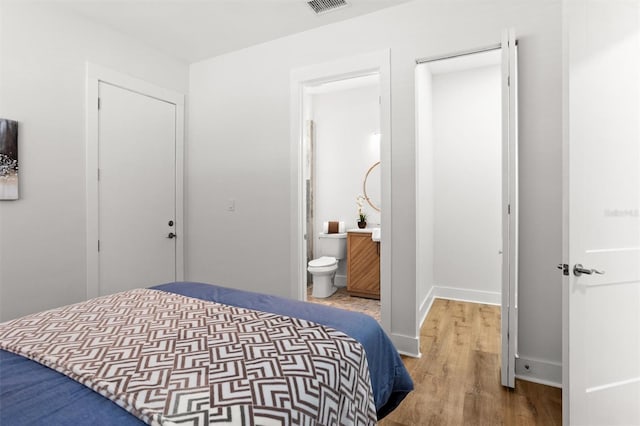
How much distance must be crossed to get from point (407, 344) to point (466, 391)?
1.80 ft

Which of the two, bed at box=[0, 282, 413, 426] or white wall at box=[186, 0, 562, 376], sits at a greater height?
white wall at box=[186, 0, 562, 376]

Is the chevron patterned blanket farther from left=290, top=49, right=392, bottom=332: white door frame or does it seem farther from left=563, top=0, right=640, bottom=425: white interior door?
left=290, top=49, right=392, bottom=332: white door frame

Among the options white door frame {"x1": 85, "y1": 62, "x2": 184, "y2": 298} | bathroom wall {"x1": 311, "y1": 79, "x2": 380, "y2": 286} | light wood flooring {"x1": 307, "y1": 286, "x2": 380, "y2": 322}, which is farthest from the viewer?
bathroom wall {"x1": 311, "y1": 79, "x2": 380, "y2": 286}

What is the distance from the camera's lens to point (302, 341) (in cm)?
119

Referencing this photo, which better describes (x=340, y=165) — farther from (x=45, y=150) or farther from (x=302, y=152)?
(x=45, y=150)

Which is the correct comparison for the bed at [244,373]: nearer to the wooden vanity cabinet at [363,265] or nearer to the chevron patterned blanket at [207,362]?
the chevron patterned blanket at [207,362]

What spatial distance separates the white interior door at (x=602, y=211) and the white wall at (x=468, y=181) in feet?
7.96

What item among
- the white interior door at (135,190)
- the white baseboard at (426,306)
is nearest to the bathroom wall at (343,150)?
the white baseboard at (426,306)

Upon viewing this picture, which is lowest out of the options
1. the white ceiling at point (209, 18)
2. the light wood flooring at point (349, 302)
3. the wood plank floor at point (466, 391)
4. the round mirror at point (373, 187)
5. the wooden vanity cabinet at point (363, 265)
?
the wood plank floor at point (466, 391)

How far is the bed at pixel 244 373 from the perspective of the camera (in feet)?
2.69

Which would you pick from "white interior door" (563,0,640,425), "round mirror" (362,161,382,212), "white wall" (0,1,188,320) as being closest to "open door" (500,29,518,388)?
"white interior door" (563,0,640,425)

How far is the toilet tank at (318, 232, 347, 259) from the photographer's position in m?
4.48

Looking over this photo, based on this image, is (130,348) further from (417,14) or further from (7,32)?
(417,14)

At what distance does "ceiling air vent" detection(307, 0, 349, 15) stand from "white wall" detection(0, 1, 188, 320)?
1.72 m
